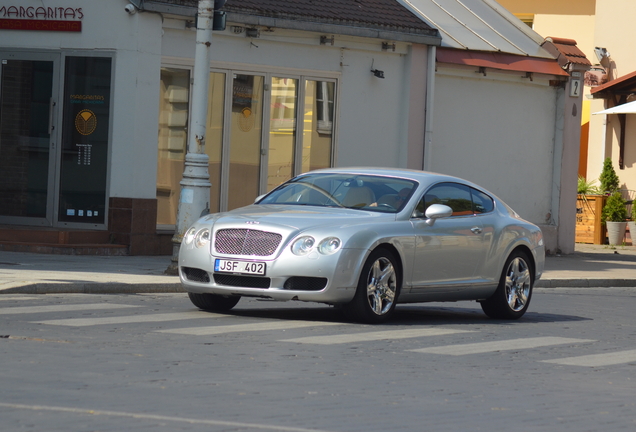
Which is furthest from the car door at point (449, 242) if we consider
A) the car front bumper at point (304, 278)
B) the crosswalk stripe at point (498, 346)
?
the crosswalk stripe at point (498, 346)

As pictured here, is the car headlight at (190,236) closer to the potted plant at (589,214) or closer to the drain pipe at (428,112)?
the drain pipe at (428,112)

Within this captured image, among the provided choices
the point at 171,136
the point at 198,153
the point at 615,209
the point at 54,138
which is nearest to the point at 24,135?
the point at 54,138

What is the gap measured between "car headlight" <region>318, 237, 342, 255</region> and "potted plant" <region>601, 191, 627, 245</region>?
1963cm

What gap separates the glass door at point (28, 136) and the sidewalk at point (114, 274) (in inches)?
72.9

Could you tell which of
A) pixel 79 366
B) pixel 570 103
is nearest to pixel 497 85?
pixel 570 103

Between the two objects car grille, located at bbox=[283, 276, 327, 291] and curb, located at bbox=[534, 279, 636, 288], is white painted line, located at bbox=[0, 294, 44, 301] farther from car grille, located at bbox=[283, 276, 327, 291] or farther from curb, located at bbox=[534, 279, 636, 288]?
curb, located at bbox=[534, 279, 636, 288]

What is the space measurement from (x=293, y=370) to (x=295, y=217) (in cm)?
319

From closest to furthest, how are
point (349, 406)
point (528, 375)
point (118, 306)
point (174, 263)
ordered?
1. point (349, 406)
2. point (528, 375)
3. point (118, 306)
4. point (174, 263)

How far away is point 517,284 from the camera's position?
12.9 meters

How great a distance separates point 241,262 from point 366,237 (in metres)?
1.16

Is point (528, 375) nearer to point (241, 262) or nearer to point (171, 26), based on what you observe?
point (241, 262)

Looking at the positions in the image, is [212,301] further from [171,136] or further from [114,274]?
Answer: [171,136]

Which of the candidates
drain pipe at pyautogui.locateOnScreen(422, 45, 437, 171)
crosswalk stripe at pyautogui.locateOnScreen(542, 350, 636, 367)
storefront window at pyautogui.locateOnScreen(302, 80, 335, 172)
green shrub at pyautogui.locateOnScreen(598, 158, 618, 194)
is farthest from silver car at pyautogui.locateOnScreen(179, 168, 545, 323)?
green shrub at pyautogui.locateOnScreen(598, 158, 618, 194)

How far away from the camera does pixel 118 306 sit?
38.1 feet
